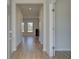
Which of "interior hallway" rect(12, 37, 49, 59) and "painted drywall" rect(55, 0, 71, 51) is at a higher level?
"painted drywall" rect(55, 0, 71, 51)

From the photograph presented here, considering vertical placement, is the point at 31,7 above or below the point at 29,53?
above

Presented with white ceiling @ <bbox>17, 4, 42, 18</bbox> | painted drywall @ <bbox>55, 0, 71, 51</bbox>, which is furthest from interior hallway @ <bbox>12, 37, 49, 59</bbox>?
white ceiling @ <bbox>17, 4, 42, 18</bbox>

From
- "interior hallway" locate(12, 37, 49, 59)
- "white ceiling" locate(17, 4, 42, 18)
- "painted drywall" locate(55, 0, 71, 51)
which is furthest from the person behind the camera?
"white ceiling" locate(17, 4, 42, 18)

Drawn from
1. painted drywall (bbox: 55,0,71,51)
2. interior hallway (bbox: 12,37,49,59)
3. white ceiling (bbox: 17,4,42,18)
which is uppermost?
white ceiling (bbox: 17,4,42,18)

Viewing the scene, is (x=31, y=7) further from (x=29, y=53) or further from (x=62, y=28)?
(x=29, y=53)

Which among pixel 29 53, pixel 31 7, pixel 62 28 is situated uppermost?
pixel 31 7

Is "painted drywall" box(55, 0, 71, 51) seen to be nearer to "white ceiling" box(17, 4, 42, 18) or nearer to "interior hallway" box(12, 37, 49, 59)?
"interior hallway" box(12, 37, 49, 59)

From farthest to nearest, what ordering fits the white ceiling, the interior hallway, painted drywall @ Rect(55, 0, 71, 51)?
1. the white ceiling
2. painted drywall @ Rect(55, 0, 71, 51)
3. the interior hallway

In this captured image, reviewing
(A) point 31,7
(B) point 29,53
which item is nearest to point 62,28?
(B) point 29,53

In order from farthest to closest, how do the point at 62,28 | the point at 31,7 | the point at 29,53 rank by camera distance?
the point at 31,7, the point at 62,28, the point at 29,53

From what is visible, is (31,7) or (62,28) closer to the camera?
(62,28)
